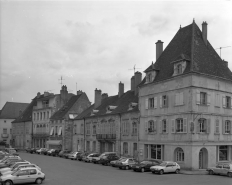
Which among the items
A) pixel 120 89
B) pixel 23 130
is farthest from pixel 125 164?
pixel 23 130

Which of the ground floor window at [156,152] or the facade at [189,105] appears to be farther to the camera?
the ground floor window at [156,152]

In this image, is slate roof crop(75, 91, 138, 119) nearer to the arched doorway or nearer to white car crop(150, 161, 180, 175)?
the arched doorway

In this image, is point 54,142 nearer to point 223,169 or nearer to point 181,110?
point 181,110

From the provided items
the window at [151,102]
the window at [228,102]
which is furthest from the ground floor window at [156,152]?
the window at [228,102]

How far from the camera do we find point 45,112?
2872 inches

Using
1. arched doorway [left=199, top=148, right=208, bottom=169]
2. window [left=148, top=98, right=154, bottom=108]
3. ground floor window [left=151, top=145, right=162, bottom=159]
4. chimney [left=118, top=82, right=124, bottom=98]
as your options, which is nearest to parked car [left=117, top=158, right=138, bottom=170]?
ground floor window [left=151, top=145, right=162, bottom=159]

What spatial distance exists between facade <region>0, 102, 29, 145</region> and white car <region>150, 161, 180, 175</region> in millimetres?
64119

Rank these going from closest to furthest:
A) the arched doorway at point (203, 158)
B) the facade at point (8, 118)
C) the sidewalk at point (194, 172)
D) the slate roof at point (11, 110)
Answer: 1. the sidewalk at point (194, 172)
2. the arched doorway at point (203, 158)
3. the facade at point (8, 118)
4. the slate roof at point (11, 110)

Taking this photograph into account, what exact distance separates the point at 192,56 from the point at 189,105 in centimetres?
583

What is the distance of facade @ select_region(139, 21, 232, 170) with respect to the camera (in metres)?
35.3

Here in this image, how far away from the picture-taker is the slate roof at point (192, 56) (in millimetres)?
37062

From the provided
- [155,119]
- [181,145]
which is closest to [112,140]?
[155,119]

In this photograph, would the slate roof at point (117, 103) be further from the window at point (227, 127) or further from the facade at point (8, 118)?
the facade at point (8, 118)

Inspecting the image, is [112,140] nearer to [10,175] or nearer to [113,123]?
[113,123]
